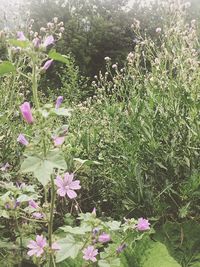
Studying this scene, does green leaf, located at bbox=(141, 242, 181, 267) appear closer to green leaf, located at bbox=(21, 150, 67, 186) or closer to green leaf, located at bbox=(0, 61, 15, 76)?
green leaf, located at bbox=(21, 150, 67, 186)

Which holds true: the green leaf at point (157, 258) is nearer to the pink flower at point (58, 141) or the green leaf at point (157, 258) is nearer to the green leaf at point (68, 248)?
the green leaf at point (68, 248)

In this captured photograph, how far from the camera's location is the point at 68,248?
5.44 ft

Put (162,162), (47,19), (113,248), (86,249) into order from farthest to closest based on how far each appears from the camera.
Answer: (47,19) < (162,162) < (113,248) < (86,249)

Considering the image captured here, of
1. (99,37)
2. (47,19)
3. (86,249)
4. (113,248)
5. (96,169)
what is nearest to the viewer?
(86,249)

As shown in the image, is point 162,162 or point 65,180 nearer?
point 65,180

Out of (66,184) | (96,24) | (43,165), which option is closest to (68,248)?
(66,184)

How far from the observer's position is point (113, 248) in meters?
2.22

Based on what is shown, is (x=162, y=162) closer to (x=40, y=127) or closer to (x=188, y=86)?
(x=188, y=86)

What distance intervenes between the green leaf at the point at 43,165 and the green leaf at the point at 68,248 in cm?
34

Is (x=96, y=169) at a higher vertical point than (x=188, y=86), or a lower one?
lower

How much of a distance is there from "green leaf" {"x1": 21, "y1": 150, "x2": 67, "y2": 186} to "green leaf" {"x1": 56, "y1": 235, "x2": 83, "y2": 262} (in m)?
0.34

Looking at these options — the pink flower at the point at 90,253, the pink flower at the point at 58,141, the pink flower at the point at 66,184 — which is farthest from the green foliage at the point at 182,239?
the pink flower at the point at 58,141

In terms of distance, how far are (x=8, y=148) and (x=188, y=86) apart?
1.28m

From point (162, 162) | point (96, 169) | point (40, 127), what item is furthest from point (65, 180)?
point (96, 169)
